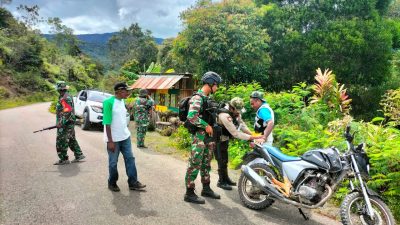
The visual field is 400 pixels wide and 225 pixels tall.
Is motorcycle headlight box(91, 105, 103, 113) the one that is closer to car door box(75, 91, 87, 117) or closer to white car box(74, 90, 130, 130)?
white car box(74, 90, 130, 130)

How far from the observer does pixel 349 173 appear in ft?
14.8

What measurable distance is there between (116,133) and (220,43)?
1209cm

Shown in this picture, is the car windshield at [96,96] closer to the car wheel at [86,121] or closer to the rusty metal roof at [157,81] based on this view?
the car wheel at [86,121]


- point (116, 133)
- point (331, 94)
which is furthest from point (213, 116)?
point (331, 94)

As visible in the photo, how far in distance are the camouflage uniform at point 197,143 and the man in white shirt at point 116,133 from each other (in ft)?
3.86

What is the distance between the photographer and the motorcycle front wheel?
13.8ft

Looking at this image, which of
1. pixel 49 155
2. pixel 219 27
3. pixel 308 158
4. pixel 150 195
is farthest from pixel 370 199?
pixel 219 27

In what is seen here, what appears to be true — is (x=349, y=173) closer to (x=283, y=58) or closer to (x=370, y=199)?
(x=370, y=199)

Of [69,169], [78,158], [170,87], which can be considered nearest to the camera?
[69,169]

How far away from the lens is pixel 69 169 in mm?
7656

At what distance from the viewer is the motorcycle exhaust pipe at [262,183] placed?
16.2 ft

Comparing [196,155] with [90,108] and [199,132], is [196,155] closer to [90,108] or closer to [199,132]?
[199,132]

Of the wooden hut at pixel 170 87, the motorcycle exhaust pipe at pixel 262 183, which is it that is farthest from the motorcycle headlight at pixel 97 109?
the motorcycle exhaust pipe at pixel 262 183

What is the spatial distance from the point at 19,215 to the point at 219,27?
14.4 metres
